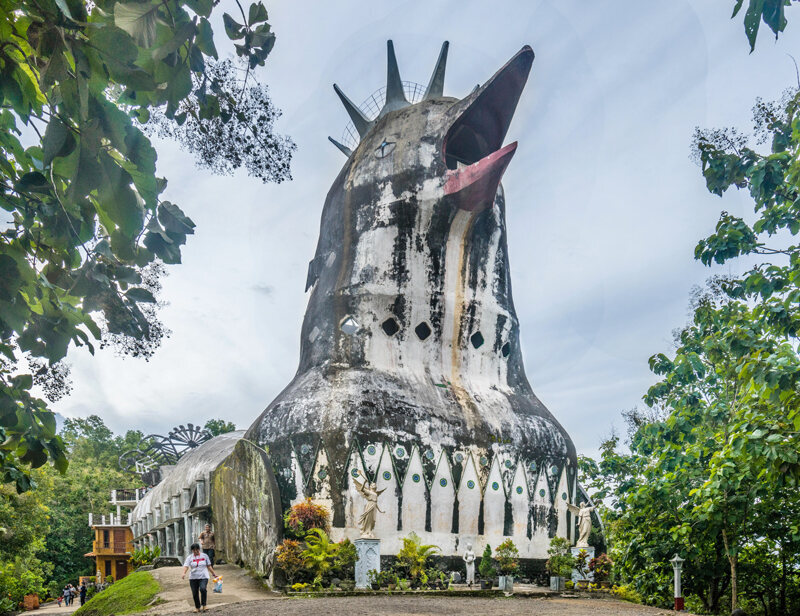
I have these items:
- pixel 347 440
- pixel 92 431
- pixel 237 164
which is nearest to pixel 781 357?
pixel 237 164

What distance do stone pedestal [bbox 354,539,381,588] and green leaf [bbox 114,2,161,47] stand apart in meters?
12.4

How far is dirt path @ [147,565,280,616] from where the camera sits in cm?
1136

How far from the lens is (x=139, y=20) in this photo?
2252mm

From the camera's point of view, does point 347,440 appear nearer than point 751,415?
No

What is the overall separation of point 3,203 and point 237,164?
1.05 meters

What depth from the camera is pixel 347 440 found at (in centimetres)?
1488

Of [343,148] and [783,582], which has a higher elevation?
[343,148]

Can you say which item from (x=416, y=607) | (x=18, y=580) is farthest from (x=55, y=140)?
(x=18, y=580)

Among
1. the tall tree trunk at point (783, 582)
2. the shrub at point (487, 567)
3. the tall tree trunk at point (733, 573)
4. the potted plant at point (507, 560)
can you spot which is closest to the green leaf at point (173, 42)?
the tall tree trunk at point (733, 573)

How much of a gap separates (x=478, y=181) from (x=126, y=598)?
1127 cm

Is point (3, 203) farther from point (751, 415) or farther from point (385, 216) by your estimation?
point (385, 216)

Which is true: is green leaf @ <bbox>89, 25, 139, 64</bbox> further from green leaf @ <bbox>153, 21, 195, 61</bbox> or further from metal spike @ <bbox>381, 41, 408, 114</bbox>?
metal spike @ <bbox>381, 41, 408, 114</bbox>

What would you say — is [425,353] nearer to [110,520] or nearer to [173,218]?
[173,218]

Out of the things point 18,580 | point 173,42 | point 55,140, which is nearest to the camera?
point 55,140
